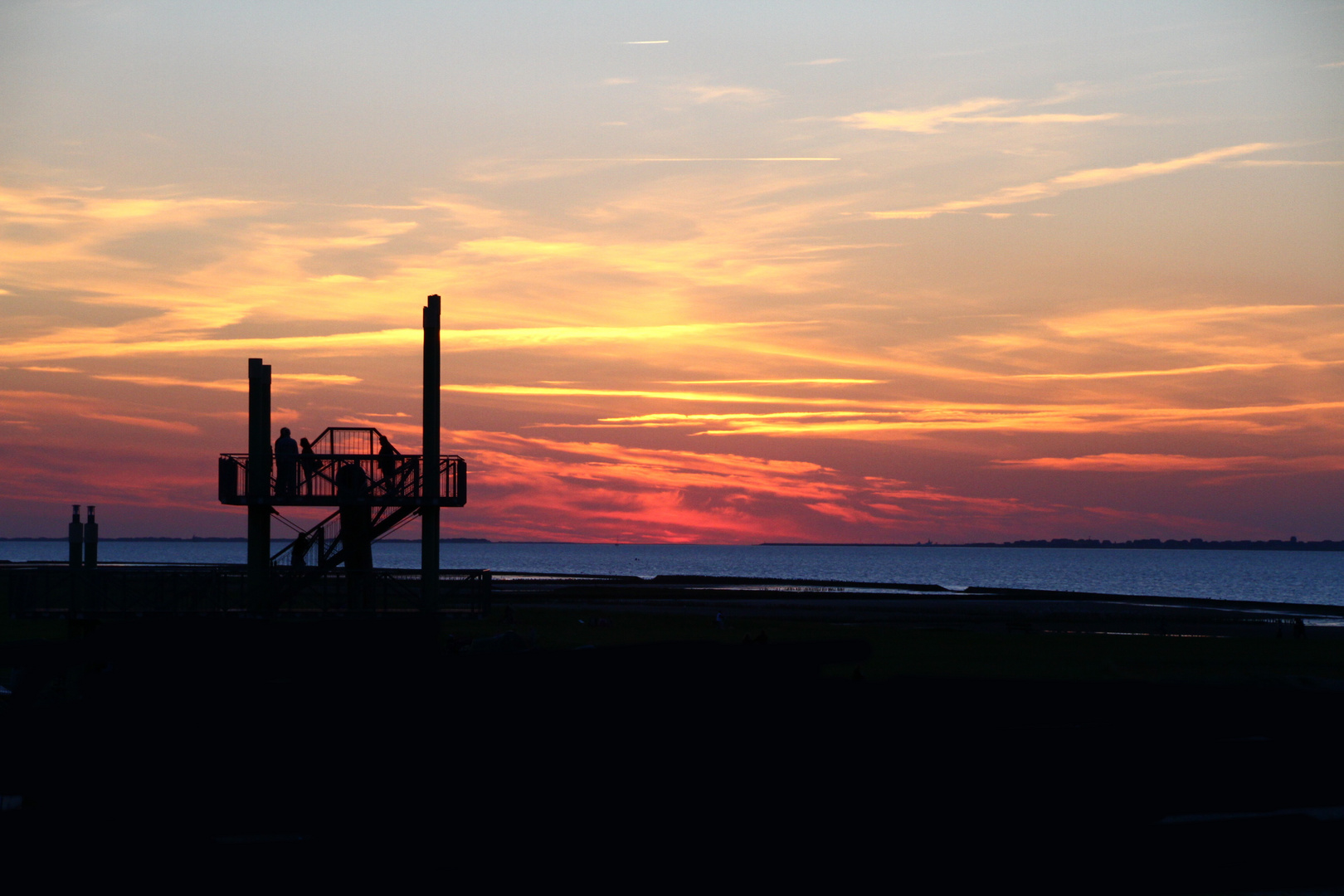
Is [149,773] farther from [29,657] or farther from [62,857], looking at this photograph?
[29,657]

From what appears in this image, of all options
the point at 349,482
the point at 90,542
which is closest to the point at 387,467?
the point at 349,482

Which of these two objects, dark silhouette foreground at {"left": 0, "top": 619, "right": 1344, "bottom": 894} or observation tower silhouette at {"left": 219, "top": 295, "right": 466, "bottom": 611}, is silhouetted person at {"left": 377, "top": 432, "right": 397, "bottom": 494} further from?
dark silhouette foreground at {"left": 0, "top": 619, "right": 1344, "bottom": 894}

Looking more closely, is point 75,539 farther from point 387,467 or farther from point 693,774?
point 693,774

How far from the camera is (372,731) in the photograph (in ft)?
40.4

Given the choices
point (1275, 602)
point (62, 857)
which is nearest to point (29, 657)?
point (62, 857)

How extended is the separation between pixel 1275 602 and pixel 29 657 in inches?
5695

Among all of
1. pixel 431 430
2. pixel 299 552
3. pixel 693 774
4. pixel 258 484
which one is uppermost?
pixel 431 430

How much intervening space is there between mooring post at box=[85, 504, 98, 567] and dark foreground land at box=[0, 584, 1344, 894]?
1703 centimetres

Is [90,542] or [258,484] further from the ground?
[258,484]

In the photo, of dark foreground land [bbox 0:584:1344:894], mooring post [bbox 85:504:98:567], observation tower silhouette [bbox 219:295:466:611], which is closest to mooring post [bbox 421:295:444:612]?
observation tower silhouette [bbox 219:295:466:611]

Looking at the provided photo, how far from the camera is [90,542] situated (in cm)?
2970

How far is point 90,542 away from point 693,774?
2308 cm

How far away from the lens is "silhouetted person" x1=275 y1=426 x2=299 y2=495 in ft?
86.5

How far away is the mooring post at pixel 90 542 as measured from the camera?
29.5 meters
